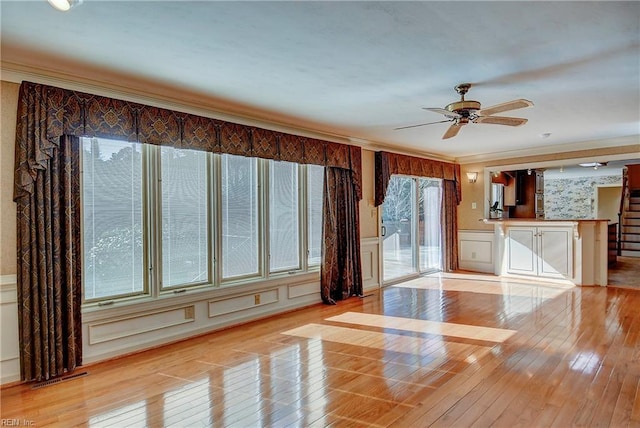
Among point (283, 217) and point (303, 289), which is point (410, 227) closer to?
point (303, 289)

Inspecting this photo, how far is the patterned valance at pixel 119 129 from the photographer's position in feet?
10.0

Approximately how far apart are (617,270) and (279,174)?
7.40 metres

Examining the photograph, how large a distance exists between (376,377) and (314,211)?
113 inches

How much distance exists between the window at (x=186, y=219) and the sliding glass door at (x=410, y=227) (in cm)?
197

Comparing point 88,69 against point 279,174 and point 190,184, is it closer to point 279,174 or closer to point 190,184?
point 190,184

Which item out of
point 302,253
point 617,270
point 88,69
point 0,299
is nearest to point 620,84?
point 302,253

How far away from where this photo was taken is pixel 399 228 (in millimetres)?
7301

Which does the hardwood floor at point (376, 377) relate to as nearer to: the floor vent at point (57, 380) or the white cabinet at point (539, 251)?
the floor vent at point (57, 380)

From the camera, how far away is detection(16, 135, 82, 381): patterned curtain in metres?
3.05

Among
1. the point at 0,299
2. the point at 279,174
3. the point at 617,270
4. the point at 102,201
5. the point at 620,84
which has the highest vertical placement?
the point at 620,84

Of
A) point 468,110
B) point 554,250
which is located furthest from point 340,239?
point 554,250

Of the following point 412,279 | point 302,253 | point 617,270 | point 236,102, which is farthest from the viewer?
point 617,270

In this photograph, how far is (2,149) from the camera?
3008mm

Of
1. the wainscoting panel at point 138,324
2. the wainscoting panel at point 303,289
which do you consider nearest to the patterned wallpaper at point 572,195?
the wainscoting panel at point 303,289
